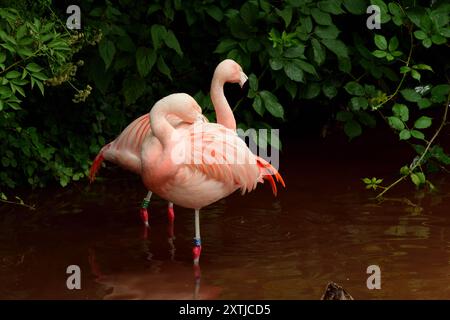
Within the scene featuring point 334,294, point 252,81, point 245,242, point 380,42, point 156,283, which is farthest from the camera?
point 252,81

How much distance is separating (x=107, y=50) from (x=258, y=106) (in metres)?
0.95

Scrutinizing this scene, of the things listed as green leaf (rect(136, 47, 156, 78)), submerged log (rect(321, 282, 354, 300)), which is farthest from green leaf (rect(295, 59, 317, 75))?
submerged log (rect(321, 282, 354, 300))

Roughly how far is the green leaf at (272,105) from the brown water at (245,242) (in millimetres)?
486

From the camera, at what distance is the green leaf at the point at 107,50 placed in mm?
5512

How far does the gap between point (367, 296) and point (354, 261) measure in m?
0.49

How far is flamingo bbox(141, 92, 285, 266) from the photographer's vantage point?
4410mm

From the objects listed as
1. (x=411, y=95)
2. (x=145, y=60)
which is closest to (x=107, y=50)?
(x=145, y=60)

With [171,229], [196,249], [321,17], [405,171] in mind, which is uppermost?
[321,17]

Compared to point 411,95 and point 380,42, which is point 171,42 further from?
point 411,95

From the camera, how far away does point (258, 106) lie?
5680 mm

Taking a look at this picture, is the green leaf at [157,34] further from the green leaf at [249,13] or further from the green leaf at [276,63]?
the green leaf at [276,63]

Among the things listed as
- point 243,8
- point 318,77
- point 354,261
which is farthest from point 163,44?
point 354,261

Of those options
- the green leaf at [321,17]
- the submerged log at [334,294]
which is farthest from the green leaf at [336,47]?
the submerged log at [334,294]
